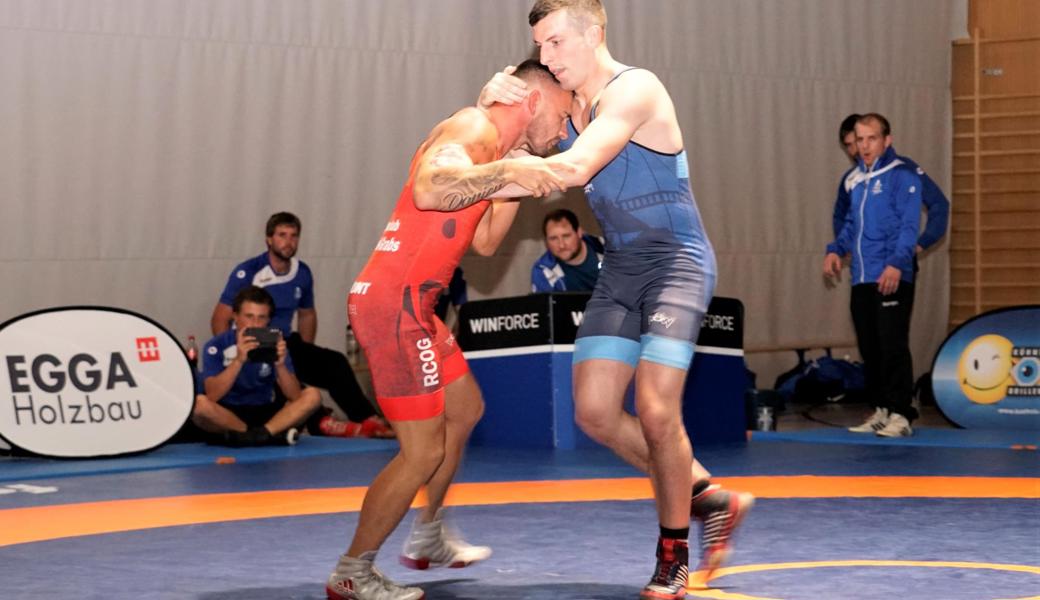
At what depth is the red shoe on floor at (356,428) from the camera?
29.2 feet

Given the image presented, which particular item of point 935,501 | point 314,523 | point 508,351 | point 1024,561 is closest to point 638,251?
point 1024,561

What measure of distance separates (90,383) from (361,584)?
422 centimetres

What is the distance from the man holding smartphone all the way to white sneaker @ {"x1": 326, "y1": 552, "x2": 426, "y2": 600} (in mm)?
4223

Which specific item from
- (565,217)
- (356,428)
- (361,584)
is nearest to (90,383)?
(356,428)

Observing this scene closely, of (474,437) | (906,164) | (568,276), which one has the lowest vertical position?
(474,437)

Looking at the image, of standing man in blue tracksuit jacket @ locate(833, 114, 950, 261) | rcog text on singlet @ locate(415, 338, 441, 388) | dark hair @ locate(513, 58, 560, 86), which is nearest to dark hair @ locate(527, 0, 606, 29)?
dark hair @ locate(513, 58, 560, 86)

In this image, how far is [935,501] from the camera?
5.84m

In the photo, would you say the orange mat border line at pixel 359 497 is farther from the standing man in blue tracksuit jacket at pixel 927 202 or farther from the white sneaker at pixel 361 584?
the standing man in blue tracksuit jacket at pixel 927 202

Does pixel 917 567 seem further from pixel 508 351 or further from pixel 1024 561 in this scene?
pixel 508 351

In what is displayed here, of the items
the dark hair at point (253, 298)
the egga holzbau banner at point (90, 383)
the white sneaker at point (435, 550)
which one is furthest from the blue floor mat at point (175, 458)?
the white sneaker at point (435, 550)

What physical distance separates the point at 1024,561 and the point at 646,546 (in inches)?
42.5

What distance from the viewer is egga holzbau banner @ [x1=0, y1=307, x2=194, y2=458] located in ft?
24.9

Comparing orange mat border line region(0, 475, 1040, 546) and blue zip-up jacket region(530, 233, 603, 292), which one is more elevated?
blue zip-up jacket region(530, 233, 603, 292)

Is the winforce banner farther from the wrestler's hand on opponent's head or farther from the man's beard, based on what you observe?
the wrestler's hand on opponent's head
